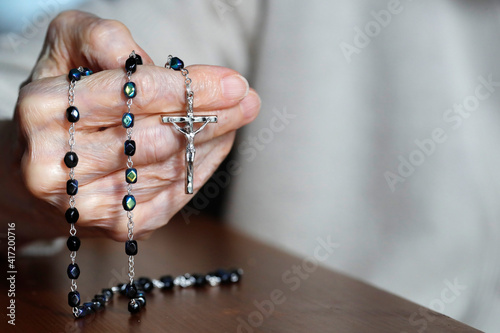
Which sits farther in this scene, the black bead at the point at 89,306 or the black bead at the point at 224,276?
the black bead at the point at 224,276

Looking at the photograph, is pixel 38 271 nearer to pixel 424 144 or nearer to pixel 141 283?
pixel 141 283

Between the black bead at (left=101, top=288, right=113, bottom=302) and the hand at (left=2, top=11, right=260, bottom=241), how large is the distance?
8cm

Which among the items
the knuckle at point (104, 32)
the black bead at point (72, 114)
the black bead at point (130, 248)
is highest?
the knuckle at point (104, 32)

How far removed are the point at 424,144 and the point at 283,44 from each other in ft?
1.65

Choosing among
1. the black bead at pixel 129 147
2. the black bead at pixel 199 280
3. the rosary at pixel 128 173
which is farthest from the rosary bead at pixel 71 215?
the black bead at pixel 199 280

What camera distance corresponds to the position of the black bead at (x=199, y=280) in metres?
0.79

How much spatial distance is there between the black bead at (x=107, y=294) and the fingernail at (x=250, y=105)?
0.33 m

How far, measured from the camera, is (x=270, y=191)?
55.1 inches

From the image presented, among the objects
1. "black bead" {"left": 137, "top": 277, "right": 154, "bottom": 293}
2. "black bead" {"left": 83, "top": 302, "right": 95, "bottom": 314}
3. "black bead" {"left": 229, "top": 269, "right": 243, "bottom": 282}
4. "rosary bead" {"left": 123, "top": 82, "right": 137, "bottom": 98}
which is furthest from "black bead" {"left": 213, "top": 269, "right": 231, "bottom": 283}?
"rosary bead" {"left": 123, "top": 82, "right": 137, "bottom": 98}

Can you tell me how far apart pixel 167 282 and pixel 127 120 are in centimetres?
27

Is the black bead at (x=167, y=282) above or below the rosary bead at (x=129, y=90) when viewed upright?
below

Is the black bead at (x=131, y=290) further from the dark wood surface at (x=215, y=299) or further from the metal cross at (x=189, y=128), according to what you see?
the metal cross at (x=189, y=128)

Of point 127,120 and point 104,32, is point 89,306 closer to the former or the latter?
point 127,120

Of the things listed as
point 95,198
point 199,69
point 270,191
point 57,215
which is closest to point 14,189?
point 57,215
